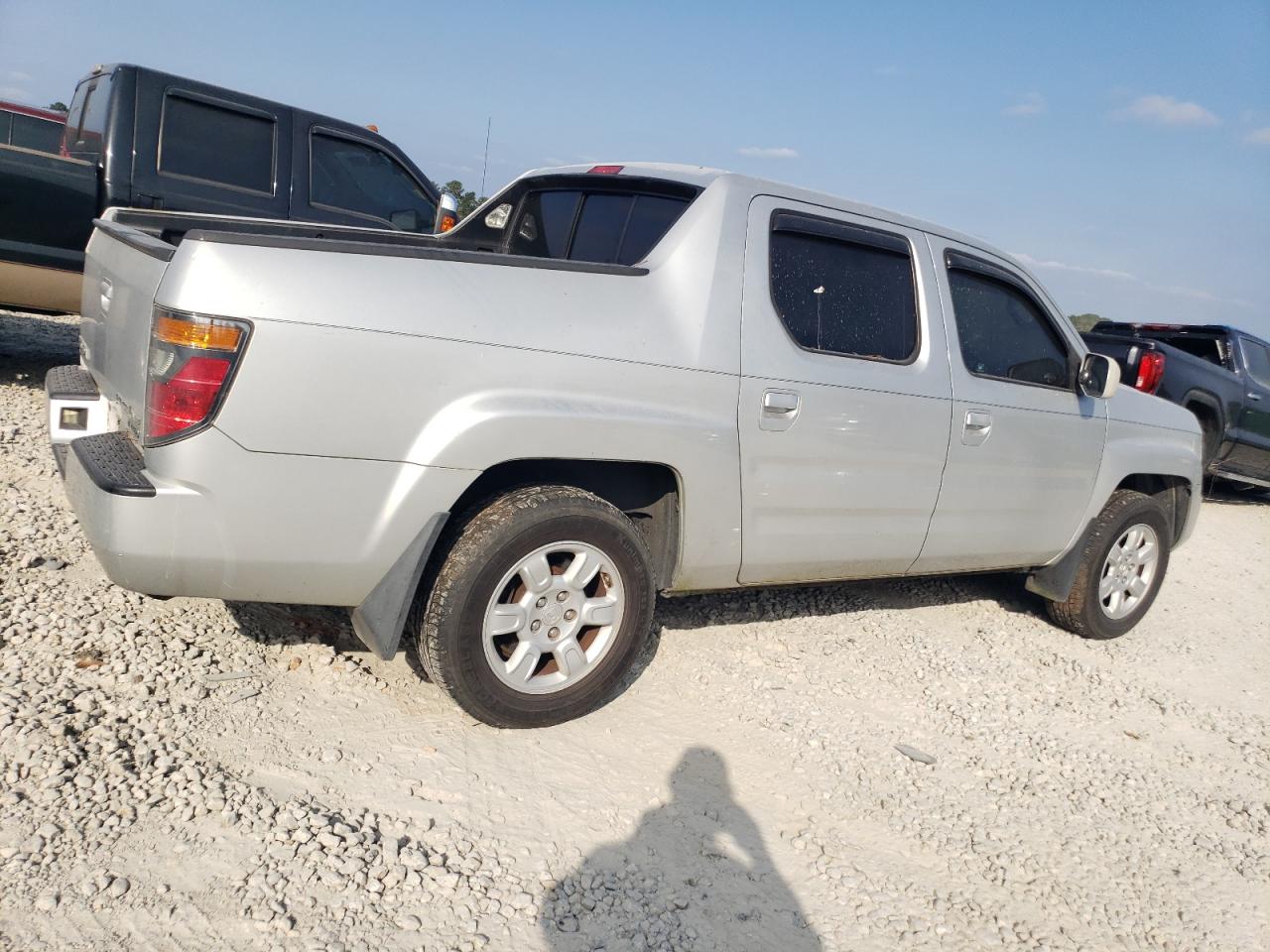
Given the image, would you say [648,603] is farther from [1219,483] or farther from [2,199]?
[1219,483]

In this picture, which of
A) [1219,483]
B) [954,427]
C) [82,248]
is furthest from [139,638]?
[1219,483]

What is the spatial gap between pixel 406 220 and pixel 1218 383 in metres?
8.20

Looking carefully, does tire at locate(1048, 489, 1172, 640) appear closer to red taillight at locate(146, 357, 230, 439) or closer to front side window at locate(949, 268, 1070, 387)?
front side window at locate(949, 268, 1070, 387)

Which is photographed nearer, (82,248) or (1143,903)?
(1143,903)

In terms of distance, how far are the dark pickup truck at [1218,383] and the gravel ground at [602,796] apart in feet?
20.9

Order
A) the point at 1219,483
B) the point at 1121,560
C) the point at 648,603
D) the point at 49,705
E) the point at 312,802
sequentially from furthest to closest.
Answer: the point at 1219,483 → the point at 1121,560 → the point at 648,603 → the point at 49,705 → the point at 312,802

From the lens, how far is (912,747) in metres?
3.68

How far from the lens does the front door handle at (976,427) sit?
4.18m

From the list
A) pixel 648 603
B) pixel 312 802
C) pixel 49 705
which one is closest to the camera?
pixel 312 802

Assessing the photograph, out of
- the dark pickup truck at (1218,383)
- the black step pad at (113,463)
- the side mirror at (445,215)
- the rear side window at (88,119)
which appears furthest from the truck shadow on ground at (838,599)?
the rear side window at (88,119)

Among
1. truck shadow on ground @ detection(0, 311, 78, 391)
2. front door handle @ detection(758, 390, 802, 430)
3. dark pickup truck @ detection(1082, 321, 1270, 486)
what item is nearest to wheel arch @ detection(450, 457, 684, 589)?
front door handle @ detection(758, 390, 802, 430)

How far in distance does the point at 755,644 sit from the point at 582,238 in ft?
6.28

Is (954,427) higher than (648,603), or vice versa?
(954,427)

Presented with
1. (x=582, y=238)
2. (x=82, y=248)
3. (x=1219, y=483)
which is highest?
(x=582, y=238)
